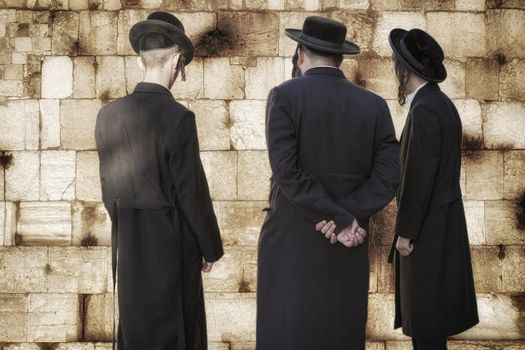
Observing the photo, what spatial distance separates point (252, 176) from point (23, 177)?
6.65ft

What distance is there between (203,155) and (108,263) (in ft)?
4.16

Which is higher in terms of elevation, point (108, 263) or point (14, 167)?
point (14, 167)

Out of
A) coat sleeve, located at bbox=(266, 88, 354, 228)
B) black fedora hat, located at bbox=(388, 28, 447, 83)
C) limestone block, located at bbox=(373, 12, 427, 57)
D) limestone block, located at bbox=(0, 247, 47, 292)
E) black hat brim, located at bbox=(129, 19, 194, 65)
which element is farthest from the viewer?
limestone block, located at bbox=(373, 12, 427, 57)

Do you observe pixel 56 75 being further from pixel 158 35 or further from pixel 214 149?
pixel 158 35

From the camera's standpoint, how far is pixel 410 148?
3707mm

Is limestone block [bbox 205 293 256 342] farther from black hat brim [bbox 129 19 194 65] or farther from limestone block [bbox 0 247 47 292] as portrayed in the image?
black hat brim [bbox 129 19 194 65]

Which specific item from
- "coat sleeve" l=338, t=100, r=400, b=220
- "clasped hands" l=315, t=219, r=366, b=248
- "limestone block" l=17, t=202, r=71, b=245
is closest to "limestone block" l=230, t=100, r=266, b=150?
"limestone block" l=17, t=202, r=71, b=245

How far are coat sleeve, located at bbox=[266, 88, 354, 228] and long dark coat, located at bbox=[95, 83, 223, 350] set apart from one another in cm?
45

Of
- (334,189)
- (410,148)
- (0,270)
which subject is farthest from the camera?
(0,270)

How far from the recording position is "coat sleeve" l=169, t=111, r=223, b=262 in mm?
3299

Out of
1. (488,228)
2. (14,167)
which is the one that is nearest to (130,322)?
(14,167)

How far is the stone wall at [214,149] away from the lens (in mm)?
5379

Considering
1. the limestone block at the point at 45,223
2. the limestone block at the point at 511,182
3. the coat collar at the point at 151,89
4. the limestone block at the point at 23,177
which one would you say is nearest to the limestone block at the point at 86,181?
the limestone block at the point at 45,223

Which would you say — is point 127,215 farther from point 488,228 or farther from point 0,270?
point 488,228
